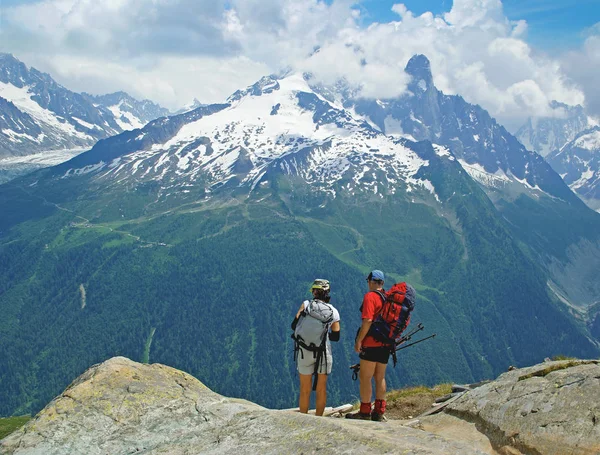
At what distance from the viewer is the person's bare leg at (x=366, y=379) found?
19.4 m

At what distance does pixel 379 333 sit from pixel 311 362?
2.88 meters

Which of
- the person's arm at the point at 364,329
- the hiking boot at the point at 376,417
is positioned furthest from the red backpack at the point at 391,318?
the hiking boot at the point at 376,417

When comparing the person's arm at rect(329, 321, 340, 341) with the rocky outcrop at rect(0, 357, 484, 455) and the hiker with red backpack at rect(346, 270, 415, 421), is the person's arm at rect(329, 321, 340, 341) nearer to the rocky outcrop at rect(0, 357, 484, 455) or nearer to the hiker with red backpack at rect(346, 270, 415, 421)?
the hiker with red backpack at rect(346, 270, 415, 421)

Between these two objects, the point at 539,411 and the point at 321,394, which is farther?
the point at 321,394

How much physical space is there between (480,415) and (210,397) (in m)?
9.33

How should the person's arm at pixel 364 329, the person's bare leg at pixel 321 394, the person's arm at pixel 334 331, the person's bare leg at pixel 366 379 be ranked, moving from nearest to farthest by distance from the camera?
the person's arm at pixel 364 329 < the person's bare leg at pixel 321 394 < the person's arm at pixel 334 331 < the person's bare leg at pixel 366 379

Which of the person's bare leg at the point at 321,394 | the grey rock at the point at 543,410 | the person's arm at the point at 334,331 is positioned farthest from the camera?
the person's arm at the point at 334,331

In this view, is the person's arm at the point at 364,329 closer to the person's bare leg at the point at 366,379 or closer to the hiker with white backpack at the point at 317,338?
the hiker with white backpack at the point at 317,338

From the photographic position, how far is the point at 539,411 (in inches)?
623

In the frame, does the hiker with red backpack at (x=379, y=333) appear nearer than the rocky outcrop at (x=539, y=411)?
No

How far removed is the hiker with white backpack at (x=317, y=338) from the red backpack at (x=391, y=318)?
1.58m

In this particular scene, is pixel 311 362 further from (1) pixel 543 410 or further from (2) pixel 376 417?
(1) pixel 543 410

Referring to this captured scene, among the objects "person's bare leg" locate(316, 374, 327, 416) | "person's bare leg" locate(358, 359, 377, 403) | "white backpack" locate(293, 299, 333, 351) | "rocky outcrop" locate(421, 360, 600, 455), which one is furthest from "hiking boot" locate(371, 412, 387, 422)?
"white backpack" locate(293, 299, 333, 351)

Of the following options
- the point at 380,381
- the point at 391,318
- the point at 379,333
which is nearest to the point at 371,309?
the point at 391,318
